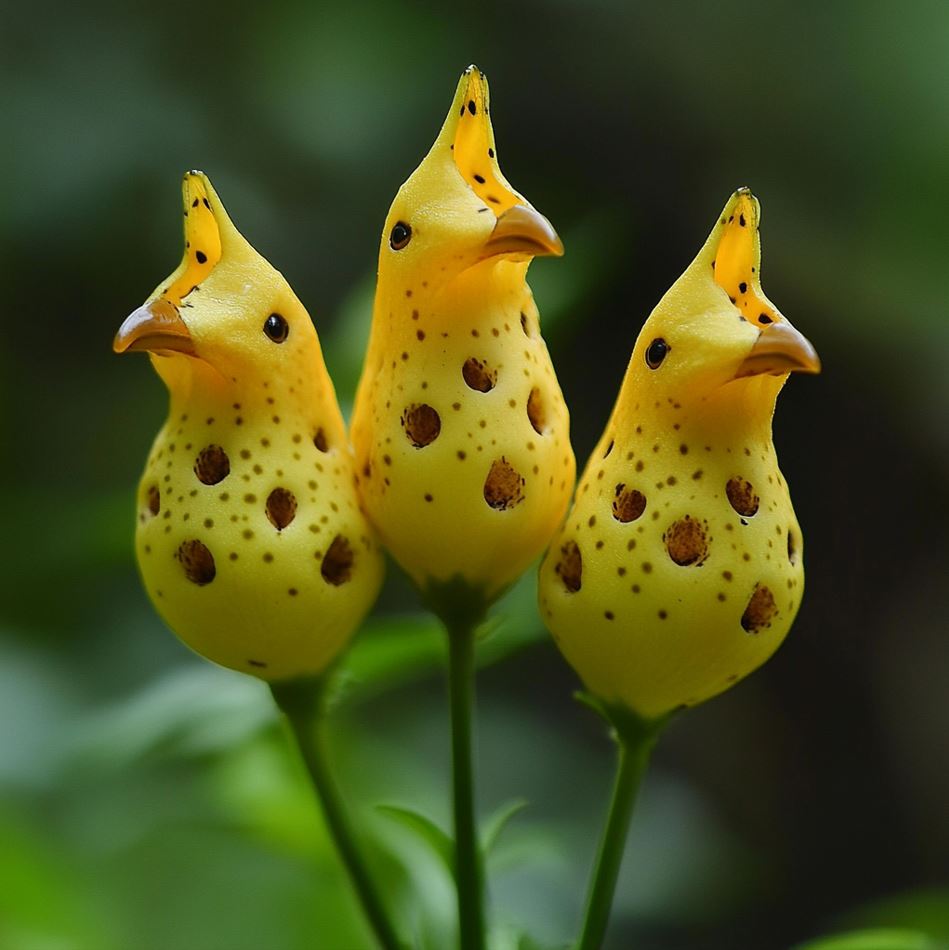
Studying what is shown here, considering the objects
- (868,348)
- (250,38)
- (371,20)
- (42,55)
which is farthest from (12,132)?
(868,348)

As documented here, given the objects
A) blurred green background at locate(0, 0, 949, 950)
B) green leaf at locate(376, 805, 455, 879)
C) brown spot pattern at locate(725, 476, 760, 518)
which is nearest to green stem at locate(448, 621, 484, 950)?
green leaf at locate(376, 805, 455, 879)

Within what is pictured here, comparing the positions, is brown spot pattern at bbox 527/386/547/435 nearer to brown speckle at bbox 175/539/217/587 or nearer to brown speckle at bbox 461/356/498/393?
brown speckle at bbox 461/356/498/393

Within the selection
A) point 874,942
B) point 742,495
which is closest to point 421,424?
point 742,495

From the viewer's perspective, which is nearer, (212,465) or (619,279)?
(212,465)

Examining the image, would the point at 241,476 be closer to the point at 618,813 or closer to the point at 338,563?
the point at 338,563

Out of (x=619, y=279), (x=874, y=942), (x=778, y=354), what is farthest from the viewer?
(x=619, y=279)

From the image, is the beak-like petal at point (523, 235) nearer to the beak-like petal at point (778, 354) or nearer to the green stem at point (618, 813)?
the beak-like petal at point (778, 354)

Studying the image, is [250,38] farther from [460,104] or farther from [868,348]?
[460,104]
